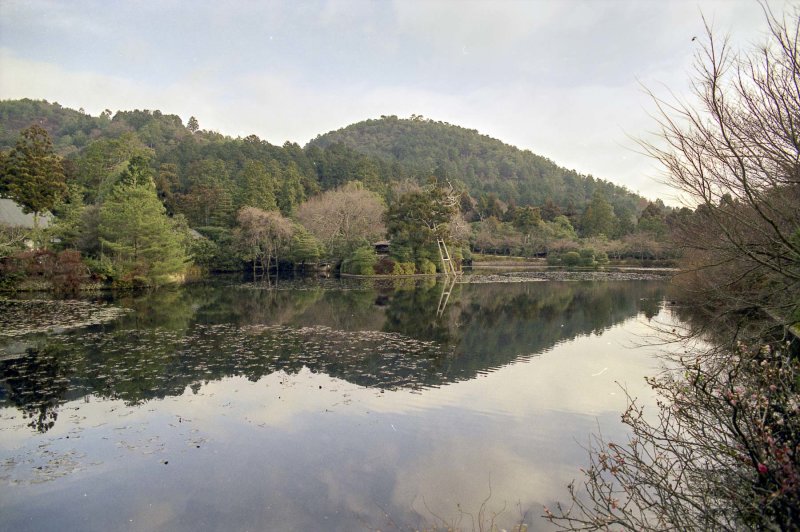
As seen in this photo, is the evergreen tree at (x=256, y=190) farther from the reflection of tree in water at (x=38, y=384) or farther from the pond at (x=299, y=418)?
the reflection of tree in water at (x=38, y=384)

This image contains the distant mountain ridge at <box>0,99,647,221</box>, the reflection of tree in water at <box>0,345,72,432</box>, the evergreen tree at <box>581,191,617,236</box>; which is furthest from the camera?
the distant mountain ridge at <box>0,99,647,221</box>

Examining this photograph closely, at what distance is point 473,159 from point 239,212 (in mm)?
75772

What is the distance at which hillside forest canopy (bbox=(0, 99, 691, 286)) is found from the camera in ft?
81.8

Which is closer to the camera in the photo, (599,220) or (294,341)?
(294,341)

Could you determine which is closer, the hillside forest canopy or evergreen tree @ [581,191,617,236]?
the hillside forest canopy

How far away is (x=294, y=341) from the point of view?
12.5 metres

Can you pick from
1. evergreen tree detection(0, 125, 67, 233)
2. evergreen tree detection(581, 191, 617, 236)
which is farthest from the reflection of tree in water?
evergreen tree detection(581, 191, 617, 236)

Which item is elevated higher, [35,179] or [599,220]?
[35,179]

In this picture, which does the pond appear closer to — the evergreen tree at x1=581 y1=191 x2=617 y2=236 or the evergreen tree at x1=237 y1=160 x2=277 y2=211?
the evergreen tree at x1=237 y1=160 x2=277 y2=211

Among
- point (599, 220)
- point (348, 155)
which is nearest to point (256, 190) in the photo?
point (348, 155)

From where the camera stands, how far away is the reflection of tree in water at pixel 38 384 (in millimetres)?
7195

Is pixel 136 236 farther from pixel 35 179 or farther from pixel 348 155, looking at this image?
pixel 348 155

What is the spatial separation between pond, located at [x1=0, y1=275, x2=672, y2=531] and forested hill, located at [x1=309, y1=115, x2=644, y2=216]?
232 feet

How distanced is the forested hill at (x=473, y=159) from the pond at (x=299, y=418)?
70739mm
